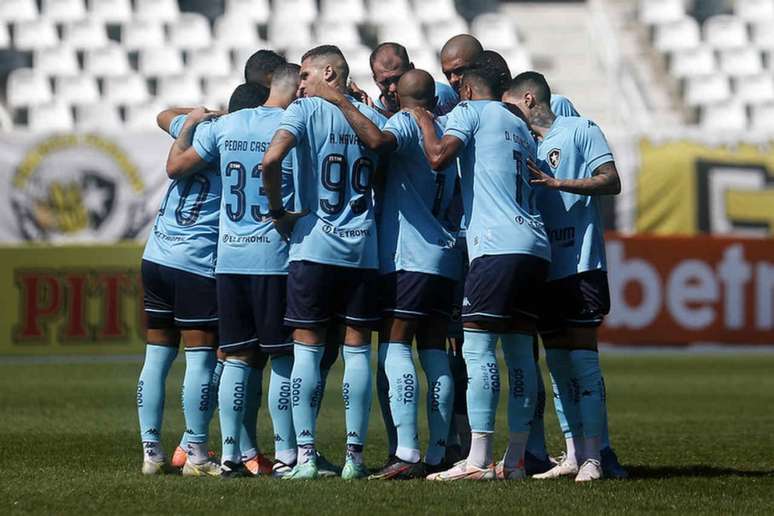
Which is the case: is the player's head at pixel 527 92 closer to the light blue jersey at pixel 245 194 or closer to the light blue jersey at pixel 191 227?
the light blue jersey at pixel 245 194

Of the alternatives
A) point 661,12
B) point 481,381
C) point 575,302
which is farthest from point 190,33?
point 481,381

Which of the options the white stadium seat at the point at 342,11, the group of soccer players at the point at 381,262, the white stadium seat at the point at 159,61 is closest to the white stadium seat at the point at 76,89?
the white stadium seat at the point at 159,61

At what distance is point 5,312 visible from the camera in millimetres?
17922

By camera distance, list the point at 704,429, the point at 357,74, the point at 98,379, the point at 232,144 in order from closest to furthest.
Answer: the point at 232,144, the point at 704,429, the point at 98,379, the point at 357,74

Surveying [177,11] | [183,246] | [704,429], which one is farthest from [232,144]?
[177,11]

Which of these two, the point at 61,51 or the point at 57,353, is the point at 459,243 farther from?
the point at 61,51

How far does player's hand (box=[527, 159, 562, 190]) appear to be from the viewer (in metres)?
7.40

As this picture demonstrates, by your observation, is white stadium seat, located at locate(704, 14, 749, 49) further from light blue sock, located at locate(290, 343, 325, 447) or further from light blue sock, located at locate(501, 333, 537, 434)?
light blue sock, located at locate(290, 343, 325, 447)

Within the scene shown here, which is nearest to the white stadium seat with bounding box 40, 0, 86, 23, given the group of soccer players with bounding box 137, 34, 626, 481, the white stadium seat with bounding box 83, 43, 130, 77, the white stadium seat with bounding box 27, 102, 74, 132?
the white stadium seat with bounding box 83, 43, 130, 77

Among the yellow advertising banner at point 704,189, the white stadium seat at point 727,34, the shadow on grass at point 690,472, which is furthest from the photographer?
the white stadium seat at point 727,34

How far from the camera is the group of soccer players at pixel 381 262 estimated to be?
7.38 m

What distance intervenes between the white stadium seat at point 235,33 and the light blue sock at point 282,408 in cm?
1640

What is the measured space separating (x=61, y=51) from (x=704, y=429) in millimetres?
15063

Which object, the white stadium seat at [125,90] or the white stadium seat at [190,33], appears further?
the white stadium seat at [190,33]
